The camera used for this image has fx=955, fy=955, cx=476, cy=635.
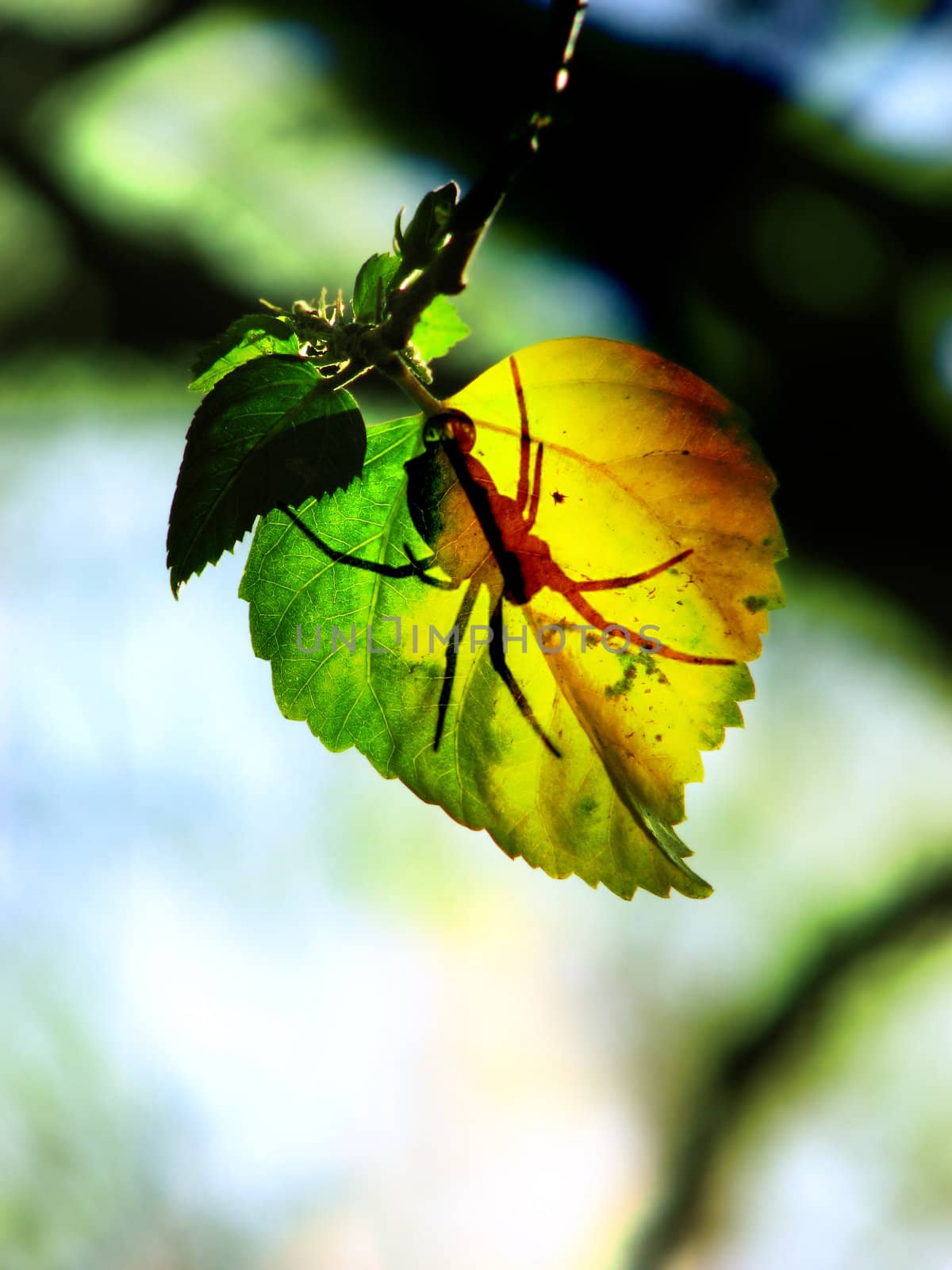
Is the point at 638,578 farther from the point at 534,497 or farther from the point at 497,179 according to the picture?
the point at 497,179

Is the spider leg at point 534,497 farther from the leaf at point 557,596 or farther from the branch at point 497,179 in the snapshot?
the branch at point 497,179

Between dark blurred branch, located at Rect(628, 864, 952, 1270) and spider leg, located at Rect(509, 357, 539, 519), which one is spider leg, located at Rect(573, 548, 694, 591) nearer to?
spider leg, located at Rect(509, 357, 539, 519)

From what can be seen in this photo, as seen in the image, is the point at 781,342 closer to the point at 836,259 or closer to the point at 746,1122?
the point at 836,259

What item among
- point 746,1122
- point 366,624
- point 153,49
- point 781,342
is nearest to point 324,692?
point 366,624

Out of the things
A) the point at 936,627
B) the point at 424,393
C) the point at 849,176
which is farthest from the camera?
the point at 936,627

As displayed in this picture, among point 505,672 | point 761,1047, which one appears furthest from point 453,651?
point 761,1047

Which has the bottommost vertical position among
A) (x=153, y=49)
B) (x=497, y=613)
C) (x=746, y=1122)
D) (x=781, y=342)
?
(x=746, y=1122)

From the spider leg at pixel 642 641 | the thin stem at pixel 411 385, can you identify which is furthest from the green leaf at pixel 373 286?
the spider leg at pixel 642 641
